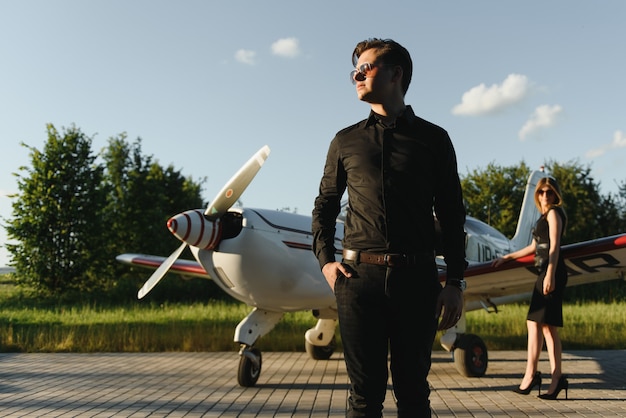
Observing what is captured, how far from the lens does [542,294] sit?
5148 millimetres

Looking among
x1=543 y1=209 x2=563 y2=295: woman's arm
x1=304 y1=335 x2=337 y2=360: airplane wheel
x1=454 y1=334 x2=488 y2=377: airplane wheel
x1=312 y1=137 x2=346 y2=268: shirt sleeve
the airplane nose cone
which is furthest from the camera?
x1=304 y1=335 x2=337 y2=360: airplane wheel

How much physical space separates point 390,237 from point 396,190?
7.4 inches

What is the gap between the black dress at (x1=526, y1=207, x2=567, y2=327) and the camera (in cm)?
507

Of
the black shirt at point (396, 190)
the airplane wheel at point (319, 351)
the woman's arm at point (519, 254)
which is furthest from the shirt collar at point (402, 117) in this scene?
the airplane wheel at point (319, 351)

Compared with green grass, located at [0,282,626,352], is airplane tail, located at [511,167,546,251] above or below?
above

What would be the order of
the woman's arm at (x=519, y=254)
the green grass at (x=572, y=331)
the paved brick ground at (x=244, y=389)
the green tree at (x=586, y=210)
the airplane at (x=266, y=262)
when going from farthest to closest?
the green tree at (x=586, y=210) → the green grass at (x=572, y=331) → the airplane at (x=266, y=262) → the woman's arm at (x=519, y=254) → the paved brick ground at (x=244, y=389)

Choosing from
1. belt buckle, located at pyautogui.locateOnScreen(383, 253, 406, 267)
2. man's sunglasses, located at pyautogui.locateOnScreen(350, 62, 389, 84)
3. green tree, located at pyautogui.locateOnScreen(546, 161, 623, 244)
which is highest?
green tree, located at pyautogui.locateOnScreen(546, 161, 623, 244)

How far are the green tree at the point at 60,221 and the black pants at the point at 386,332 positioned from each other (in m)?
24.4

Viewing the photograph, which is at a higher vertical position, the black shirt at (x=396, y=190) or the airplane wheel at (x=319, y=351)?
the black shirt at (x=396, y=190)

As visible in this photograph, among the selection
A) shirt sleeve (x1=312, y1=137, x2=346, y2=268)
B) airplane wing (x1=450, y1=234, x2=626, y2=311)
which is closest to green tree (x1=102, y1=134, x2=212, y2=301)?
airplane wing (x1=450, y1=234, x2=626, y2=311)

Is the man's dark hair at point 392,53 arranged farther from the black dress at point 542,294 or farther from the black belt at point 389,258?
the black dress at point 542,294

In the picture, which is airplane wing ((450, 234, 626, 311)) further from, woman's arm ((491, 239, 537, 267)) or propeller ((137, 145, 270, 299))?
propeller ((137, 145, 270, 299))

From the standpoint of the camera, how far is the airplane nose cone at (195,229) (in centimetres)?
582

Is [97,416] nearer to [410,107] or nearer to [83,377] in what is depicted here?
[83,377]
